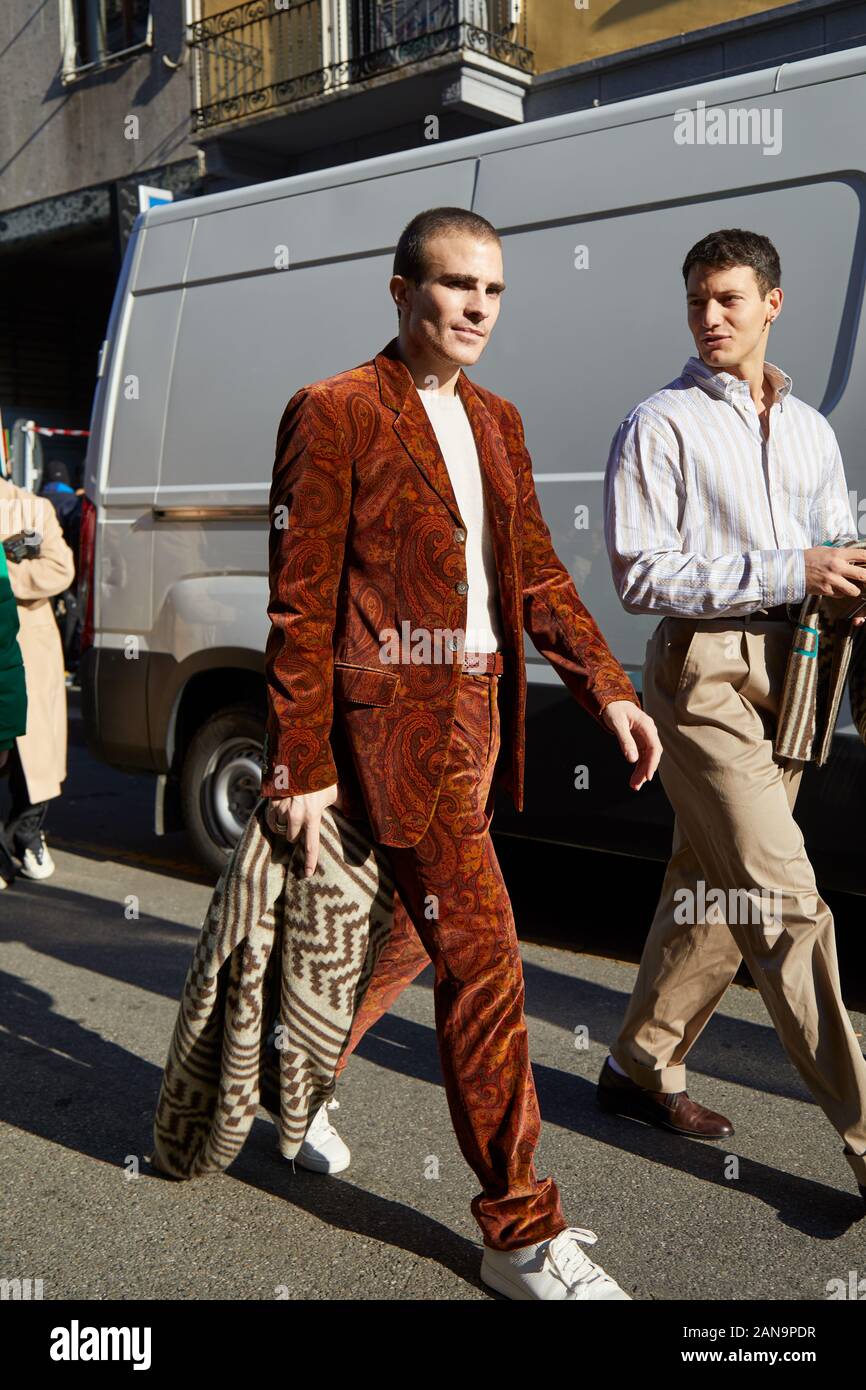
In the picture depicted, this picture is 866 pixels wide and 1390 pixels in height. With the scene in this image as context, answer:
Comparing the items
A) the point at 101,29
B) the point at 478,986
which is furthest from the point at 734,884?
the point at 101,29

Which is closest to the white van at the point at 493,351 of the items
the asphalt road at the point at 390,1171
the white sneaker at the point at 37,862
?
the white sneaker at the point at 37,862

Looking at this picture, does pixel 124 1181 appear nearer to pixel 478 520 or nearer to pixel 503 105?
pixel 478 520

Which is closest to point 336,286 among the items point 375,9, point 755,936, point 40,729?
point 40,729

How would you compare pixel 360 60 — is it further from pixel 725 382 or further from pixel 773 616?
pixel 773 616

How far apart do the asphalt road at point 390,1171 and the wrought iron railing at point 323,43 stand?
10.9m

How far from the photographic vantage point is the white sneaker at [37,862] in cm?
577

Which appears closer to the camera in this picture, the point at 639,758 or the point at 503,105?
the point at 639,758

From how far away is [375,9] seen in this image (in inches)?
544

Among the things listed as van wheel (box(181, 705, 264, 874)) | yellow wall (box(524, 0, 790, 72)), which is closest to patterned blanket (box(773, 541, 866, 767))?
van wheel (box(181, 705, 264, 874))

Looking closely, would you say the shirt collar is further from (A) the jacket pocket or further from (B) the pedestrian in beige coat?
(B) the pedestrian in beige coat

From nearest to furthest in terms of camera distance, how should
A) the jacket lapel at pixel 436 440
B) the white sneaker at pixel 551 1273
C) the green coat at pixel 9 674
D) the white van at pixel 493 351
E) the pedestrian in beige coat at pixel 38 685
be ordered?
1. the white sneaker at pixel 551 1273
2. the jacket lapel at pixel 436 440
3. the white van at pixel 493 351
4. the green coat at pixel 9 674
5. the pedestrian in beige coat at pixel 38 685

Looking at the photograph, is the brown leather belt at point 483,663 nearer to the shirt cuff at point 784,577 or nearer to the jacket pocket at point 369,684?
the jacket pocket at point 369,684

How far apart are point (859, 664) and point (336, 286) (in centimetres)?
262

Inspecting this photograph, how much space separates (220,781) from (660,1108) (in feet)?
8.88
